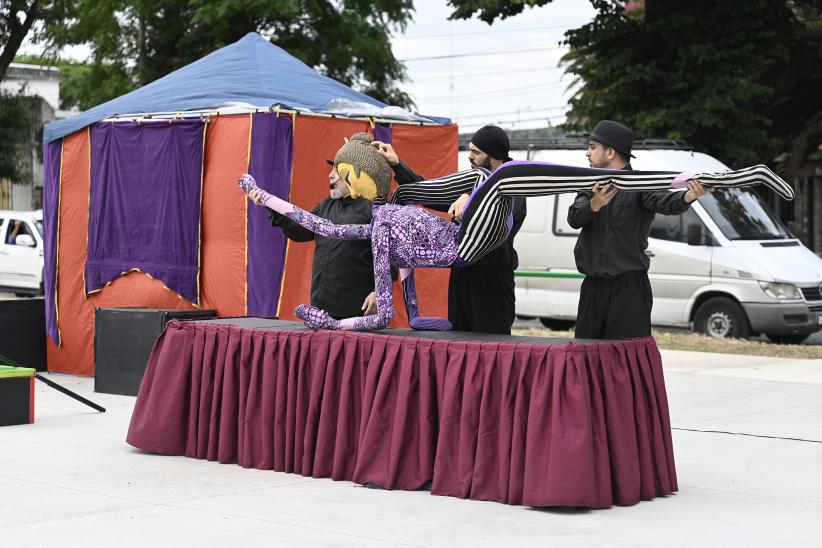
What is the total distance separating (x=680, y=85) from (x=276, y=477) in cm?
1643

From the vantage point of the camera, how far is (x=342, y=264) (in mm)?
8180

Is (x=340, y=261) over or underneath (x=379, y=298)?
over

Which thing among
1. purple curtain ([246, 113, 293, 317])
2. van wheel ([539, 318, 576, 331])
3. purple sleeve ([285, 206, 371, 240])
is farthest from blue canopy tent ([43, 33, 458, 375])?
van wheel ([539, 318, 576, 331])

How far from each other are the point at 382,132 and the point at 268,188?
56.3 inches

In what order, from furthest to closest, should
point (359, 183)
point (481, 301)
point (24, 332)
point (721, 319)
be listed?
point (721, 319) → point (24, 332) → point (481, 301) → point (359, 183)

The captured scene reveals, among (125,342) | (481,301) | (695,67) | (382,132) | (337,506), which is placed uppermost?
(695,67)

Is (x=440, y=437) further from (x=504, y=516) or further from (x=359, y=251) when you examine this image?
(x=359, y=251)

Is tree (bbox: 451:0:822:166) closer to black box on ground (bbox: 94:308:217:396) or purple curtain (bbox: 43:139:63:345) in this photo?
purple curtain (bbox: 43:139:63:345)

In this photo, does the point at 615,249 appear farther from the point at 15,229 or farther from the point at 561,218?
the point at 15,229

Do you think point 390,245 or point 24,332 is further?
point 24,332

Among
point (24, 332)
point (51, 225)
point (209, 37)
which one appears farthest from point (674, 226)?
point (209, 37)

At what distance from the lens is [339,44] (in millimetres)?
28328

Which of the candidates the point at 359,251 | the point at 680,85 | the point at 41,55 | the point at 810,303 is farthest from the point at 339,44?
the point at 359,251

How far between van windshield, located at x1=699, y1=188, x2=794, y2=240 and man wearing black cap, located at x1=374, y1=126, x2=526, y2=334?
8.45 metres
